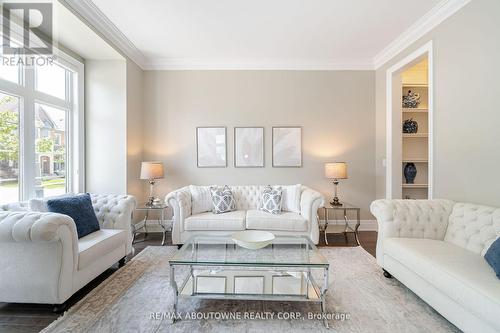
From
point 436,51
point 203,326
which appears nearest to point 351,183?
point 436,51

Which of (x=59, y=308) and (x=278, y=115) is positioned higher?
(x=278, y=115)

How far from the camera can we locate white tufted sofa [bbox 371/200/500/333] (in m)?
1.49

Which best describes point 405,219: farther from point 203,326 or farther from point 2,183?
point 2,183

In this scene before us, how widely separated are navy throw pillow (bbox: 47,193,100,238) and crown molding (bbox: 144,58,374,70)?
2710 mm

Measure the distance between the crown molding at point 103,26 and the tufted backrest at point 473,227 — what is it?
4560 mm

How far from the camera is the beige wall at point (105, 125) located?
Result: 12.1 ft

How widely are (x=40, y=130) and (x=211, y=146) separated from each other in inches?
93.2

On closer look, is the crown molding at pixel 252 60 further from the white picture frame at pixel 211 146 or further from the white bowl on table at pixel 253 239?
the white bowl on table at pixel 253 239

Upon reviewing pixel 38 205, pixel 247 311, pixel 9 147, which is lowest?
pixel 247 311

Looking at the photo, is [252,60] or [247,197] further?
[252,60]

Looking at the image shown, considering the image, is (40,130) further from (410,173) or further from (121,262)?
(410,173)

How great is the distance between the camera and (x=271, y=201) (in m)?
3.45

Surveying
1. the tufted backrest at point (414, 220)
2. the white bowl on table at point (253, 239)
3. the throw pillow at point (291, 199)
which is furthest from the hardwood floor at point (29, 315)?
the tufted backrest at point (414, 220)

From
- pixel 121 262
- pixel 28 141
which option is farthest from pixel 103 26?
pixel 121 262
